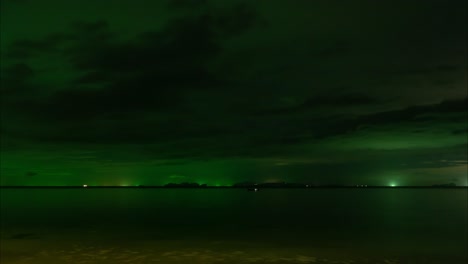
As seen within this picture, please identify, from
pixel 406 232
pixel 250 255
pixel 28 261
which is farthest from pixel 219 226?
pixel 28 261

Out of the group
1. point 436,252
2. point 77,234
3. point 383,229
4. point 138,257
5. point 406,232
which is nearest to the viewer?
point 138,257

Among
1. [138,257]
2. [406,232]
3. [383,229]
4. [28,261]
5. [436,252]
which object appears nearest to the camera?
[28,261]

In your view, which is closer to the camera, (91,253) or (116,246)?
(91,253)

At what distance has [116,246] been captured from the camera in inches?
1607

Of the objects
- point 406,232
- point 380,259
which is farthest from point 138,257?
point 406,232

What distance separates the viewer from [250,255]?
36438 millimetres

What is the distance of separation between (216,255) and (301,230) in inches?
893

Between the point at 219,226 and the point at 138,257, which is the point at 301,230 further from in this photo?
the point at 138,257

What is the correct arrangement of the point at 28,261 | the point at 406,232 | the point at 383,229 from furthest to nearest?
the point at 383,229 → the point at 406,232 → the point at 28,261

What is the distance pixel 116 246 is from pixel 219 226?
21653mm

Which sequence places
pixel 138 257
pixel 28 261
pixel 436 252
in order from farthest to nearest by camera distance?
pixel 436 252, pixel 138 257, pixel 28 261

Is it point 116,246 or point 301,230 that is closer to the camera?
point 116,246

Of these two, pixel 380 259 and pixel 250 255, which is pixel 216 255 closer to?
pixel 250 255

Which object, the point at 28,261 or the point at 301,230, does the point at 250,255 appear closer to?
the point at 28,261
